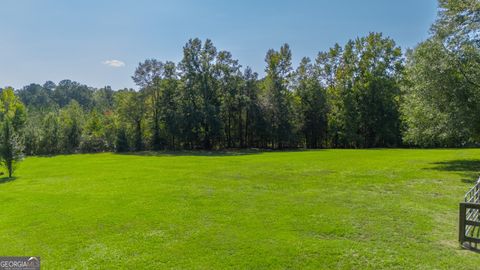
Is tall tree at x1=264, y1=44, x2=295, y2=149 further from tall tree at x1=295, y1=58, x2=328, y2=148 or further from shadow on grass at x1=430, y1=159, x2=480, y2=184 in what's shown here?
shadow on grass at x1=430, y1=159, x2=480, y2=184

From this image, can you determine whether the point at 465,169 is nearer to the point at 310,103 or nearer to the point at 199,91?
the point at 310,103

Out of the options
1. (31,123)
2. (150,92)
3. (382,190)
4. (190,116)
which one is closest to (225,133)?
(190,116)

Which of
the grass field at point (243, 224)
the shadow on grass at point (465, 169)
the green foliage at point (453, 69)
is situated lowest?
the grass field at point (243, 224)

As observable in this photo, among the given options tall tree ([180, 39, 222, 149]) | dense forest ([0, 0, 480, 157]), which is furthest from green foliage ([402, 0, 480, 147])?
tall tree ([180, 39, 222, 149])

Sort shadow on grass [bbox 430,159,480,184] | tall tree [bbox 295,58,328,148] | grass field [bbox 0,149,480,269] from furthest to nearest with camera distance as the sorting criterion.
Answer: tall tree [bbox 295,58,328,148], shadow on grass [bbox 430,159,480,184], grass field [bbox 0,149,480,269]

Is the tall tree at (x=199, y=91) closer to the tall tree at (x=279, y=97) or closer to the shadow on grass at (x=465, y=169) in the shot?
the tall tree at (x=279, y=97)

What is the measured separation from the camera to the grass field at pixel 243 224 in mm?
7426

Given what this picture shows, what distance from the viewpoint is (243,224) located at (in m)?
10.1

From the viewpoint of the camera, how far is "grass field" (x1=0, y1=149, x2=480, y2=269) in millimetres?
7426

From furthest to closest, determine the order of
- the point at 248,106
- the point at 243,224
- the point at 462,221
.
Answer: the point at 248,106 < the point at 243,224 < the point at 462,221

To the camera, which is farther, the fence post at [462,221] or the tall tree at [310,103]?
the tall tree at [310,103]

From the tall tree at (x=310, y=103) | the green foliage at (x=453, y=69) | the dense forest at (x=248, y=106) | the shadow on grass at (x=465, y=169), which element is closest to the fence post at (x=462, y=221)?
the shadow on grass at (x=465, y=169)

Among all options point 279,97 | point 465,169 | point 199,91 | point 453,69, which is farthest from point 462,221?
point 199,91

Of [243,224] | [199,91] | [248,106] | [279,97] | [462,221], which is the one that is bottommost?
[243,224]
